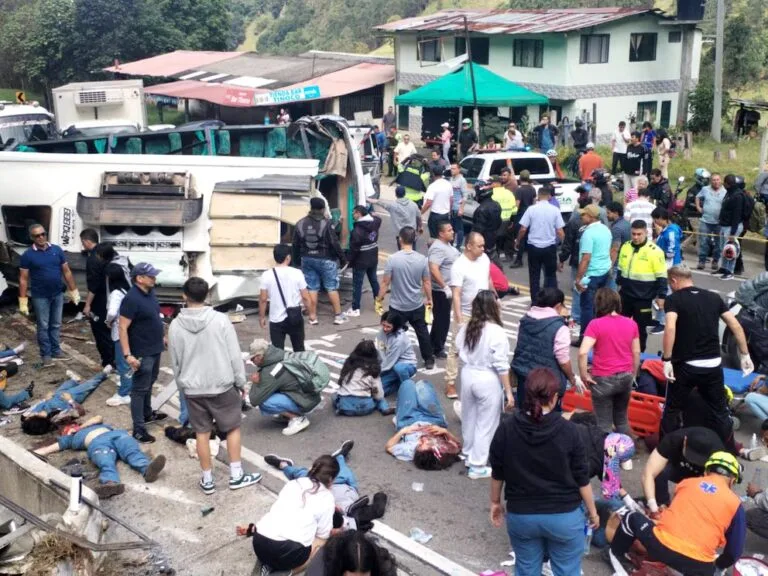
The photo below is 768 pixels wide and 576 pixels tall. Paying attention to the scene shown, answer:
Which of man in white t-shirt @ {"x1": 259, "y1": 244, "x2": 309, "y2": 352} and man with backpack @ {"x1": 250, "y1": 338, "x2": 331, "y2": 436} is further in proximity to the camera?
man in white t-shirt @ {"x1": 259, "y1": 244, "x2": 309, "y2": 352}

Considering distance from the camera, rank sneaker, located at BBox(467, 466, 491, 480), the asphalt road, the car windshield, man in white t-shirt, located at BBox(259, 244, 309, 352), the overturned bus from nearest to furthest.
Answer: the asphalt road → sneaker, located at BBox(467, 466, 491, 480) → man in white t-shirt, located at BBox(259, 244, 309, 352) → the overturned bus → the car windshield

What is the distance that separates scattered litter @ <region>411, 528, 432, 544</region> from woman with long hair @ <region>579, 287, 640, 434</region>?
6.34 feet

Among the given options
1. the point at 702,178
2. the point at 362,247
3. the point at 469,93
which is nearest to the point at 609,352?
the point at 362,247

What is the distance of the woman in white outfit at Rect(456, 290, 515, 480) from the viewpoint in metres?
7.80

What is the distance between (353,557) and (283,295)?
16.3ft

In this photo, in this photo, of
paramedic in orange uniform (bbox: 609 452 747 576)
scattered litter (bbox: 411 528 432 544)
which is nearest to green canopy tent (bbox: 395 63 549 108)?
scattered litter (bbox: 411 528 432 544)

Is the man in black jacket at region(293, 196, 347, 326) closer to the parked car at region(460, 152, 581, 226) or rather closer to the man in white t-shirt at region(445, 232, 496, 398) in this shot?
the man in white t-shirt at region(445, 232, 496, 398)

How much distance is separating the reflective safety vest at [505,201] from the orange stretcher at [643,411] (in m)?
6.76

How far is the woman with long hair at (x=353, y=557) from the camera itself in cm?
532

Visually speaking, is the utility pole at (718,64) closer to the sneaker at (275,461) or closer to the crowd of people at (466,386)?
the crowd of people at (466,386)

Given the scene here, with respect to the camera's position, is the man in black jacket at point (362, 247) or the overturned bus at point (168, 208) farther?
the man in black jacket at point (362, 247)

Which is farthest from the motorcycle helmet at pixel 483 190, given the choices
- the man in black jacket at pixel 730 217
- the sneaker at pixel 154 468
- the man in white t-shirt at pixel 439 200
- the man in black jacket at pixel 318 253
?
the sneaker at pixel 154 468

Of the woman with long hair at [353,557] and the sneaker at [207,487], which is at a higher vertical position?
the woman with long hair at [353,557]

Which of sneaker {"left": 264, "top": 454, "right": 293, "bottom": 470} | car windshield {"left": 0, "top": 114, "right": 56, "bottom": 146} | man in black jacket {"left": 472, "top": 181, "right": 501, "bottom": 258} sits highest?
car windshield {"left": 0, "top": 114, "right": 56, "bottom": 146}
